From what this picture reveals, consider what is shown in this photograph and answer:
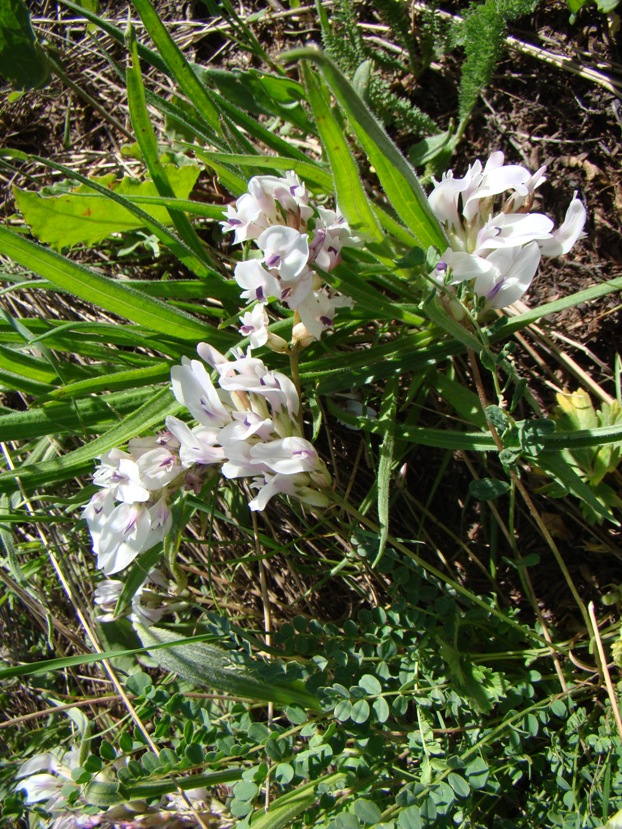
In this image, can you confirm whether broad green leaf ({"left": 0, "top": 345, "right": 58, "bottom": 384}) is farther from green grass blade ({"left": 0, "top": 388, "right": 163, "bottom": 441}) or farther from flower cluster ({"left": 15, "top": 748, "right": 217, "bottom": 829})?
flower cluster ({"left": 15, "top": 748, "right": 217, "bottom": 829})

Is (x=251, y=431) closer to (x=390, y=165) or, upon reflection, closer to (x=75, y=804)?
(x=390, y=165)

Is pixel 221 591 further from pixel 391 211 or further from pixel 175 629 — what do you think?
pixel 391 211

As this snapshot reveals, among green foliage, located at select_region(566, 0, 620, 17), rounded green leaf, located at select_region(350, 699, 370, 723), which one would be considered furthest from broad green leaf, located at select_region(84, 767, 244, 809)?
green foliage, located at select_region(566, 0, 620, 17)

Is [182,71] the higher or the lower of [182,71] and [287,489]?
the higher

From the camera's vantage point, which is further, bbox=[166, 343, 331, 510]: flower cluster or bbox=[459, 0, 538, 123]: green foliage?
bbox=[459, 0, 538, 123]: green foliage

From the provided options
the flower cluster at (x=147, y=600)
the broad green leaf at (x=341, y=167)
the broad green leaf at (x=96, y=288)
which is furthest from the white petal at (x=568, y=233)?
the flower cluster at (x=147, y=600)

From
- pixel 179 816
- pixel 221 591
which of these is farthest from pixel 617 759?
pixel 221 591

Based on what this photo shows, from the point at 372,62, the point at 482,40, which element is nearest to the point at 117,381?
the point at 372,62
